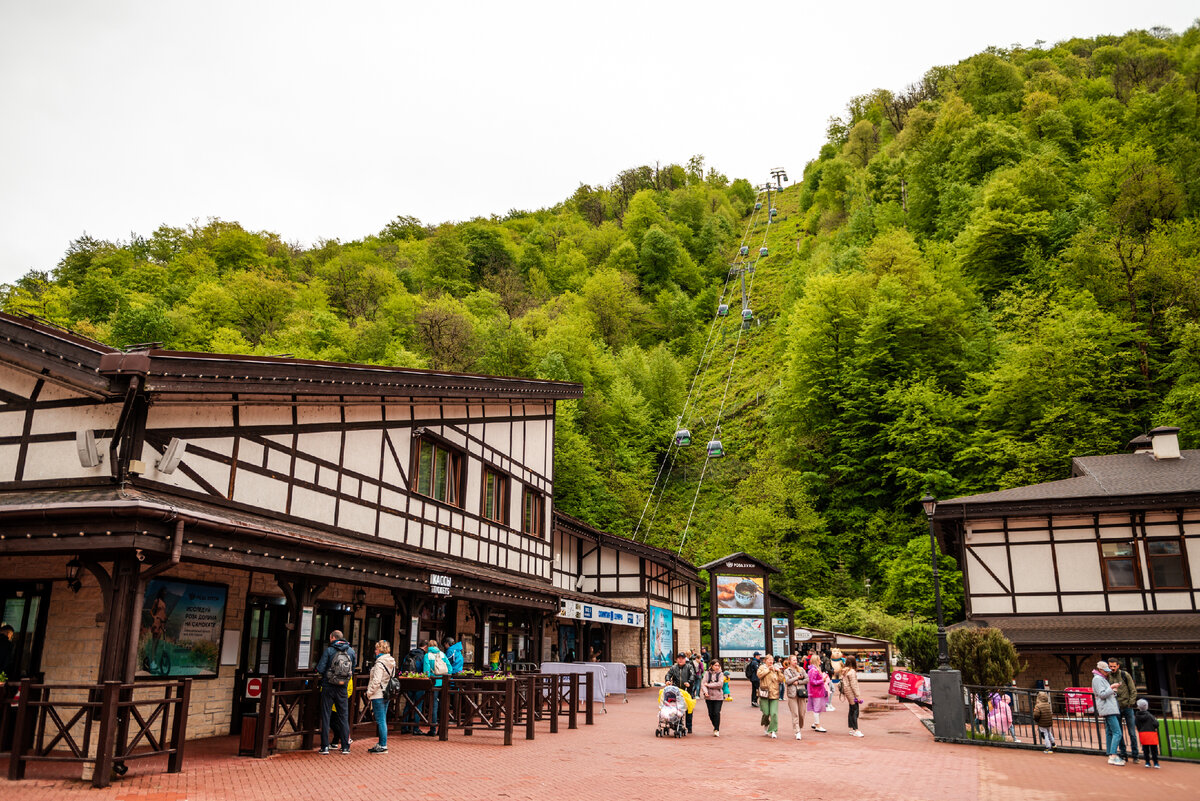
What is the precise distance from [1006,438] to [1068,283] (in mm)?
11140

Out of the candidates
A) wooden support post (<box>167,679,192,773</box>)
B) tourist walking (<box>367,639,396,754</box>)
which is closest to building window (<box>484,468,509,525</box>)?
tourist walking (<box>367,639,396,754</box>)

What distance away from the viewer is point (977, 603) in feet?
73.5

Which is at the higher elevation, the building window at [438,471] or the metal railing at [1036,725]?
the building window at [438,471]

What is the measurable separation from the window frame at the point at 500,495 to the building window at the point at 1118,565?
655 inches

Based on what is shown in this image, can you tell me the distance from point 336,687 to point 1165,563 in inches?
862

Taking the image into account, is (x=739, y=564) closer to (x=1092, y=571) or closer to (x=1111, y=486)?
(x=1092, y=571)

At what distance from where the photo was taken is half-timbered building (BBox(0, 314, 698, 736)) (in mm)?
8586

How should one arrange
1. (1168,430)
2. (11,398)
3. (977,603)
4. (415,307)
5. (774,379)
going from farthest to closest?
(774,379)
(415,307)
(1168,430)
(977,603)
(11,398)

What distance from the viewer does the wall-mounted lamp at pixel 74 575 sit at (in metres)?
9.63

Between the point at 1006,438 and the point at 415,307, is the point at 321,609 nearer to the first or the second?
the point at 1006,438

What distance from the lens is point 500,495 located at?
20031 millimetres

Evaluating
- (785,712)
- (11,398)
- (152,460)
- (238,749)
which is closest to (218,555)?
(152,460)

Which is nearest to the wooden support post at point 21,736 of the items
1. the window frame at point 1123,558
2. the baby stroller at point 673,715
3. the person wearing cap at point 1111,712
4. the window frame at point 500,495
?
the baby stroller at point 673,715

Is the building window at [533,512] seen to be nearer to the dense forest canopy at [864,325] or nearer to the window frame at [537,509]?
the window frame at [537,509]
